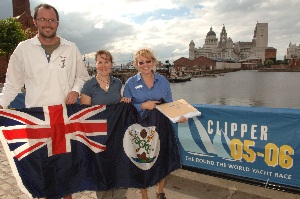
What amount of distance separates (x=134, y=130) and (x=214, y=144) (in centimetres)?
168

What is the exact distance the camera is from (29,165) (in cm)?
350

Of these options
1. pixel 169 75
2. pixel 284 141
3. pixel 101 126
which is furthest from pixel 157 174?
pixel 169 75

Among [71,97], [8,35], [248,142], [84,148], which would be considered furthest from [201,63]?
[71,97]

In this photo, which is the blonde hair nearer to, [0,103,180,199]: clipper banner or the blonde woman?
the blonde woman

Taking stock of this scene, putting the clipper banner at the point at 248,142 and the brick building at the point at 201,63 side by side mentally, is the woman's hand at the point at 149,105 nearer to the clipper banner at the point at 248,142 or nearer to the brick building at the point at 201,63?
the clipper banner at the point at 248,142

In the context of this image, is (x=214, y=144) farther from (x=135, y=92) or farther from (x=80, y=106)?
(x=80, y=106)

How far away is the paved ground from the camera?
4.16 meters

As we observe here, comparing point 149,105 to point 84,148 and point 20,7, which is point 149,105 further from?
point 20,7

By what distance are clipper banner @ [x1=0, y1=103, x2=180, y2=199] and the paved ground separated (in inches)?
25.6

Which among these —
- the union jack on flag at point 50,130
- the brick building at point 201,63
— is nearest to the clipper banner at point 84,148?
the union jack on flag at point 50,130

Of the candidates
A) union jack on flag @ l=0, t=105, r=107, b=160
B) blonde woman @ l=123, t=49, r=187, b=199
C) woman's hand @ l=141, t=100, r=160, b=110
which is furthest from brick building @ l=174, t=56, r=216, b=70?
union jack on flag @ l=0, t=105, r=107, b=160

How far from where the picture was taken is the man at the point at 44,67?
3.29m

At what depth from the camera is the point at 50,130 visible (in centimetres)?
355

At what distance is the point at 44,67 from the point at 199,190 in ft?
10.5
